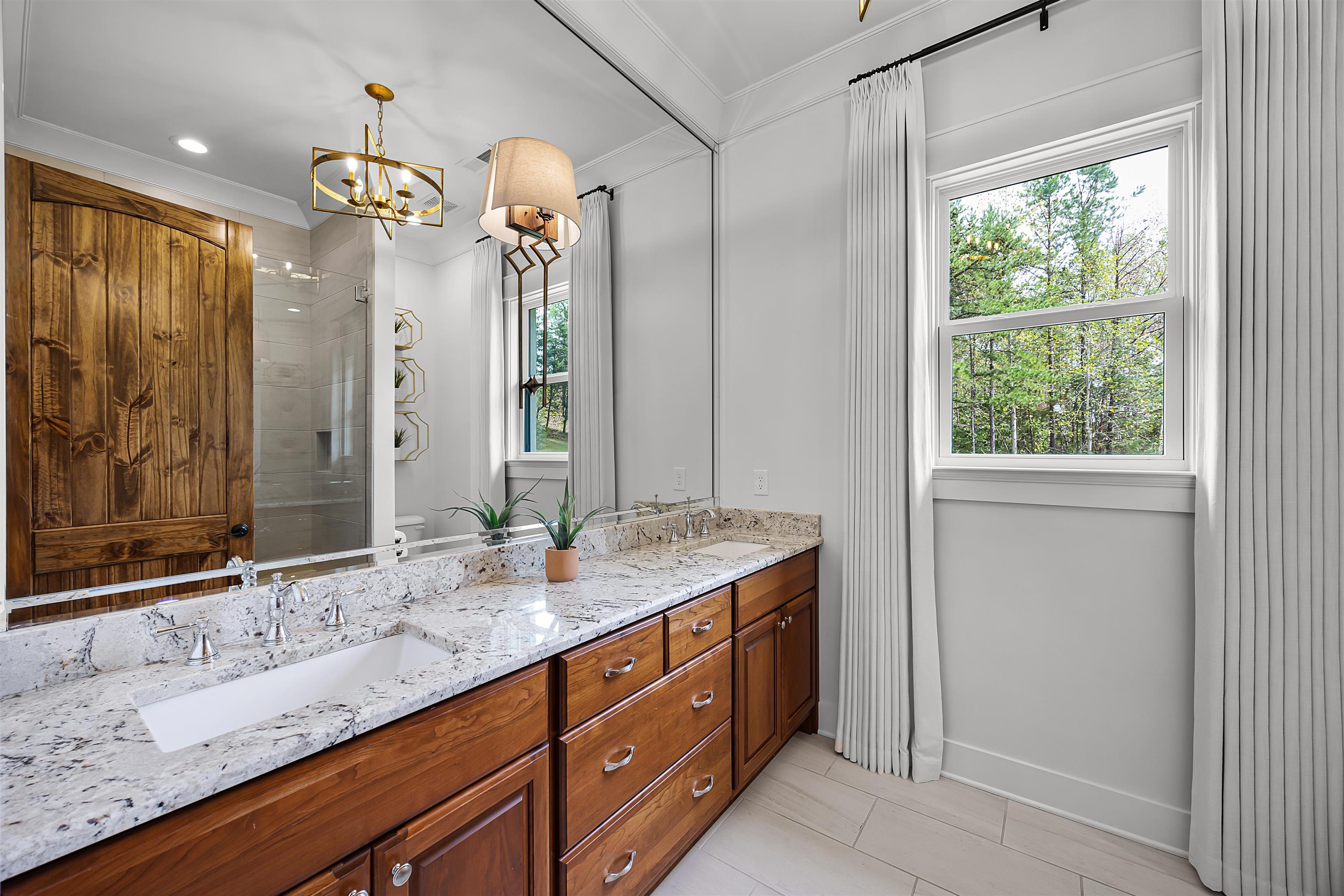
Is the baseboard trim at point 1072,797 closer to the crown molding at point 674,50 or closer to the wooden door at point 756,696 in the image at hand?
the wooden door at point 756,696

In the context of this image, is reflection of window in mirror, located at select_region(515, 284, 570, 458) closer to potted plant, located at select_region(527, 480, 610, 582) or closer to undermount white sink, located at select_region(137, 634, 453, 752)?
potted plant, located at select_region(527, 480, 610, 582)

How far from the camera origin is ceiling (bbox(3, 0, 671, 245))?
1003mm

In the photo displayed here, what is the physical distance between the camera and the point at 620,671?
4.45 feet

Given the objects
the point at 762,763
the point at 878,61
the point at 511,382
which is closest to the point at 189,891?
the point at 511,382

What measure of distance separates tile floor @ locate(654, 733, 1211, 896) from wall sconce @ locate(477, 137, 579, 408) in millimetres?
1568

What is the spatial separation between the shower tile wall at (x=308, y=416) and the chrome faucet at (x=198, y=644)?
173mm

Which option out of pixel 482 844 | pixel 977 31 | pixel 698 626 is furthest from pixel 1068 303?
pixel 482 844

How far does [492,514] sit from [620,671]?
66 centimetres

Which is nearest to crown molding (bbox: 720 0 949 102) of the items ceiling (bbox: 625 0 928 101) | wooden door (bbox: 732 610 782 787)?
ceiling (bbox: 625 0 928 101)

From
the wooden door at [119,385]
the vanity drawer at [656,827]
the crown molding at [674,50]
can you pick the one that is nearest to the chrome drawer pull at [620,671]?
the vanity drawer at [656,827]

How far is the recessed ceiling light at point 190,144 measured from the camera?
1099mm

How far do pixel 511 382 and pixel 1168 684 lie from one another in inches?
89.6

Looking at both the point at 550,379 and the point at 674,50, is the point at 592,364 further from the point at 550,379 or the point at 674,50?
the point at 674,50

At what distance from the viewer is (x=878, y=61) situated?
222 cm
